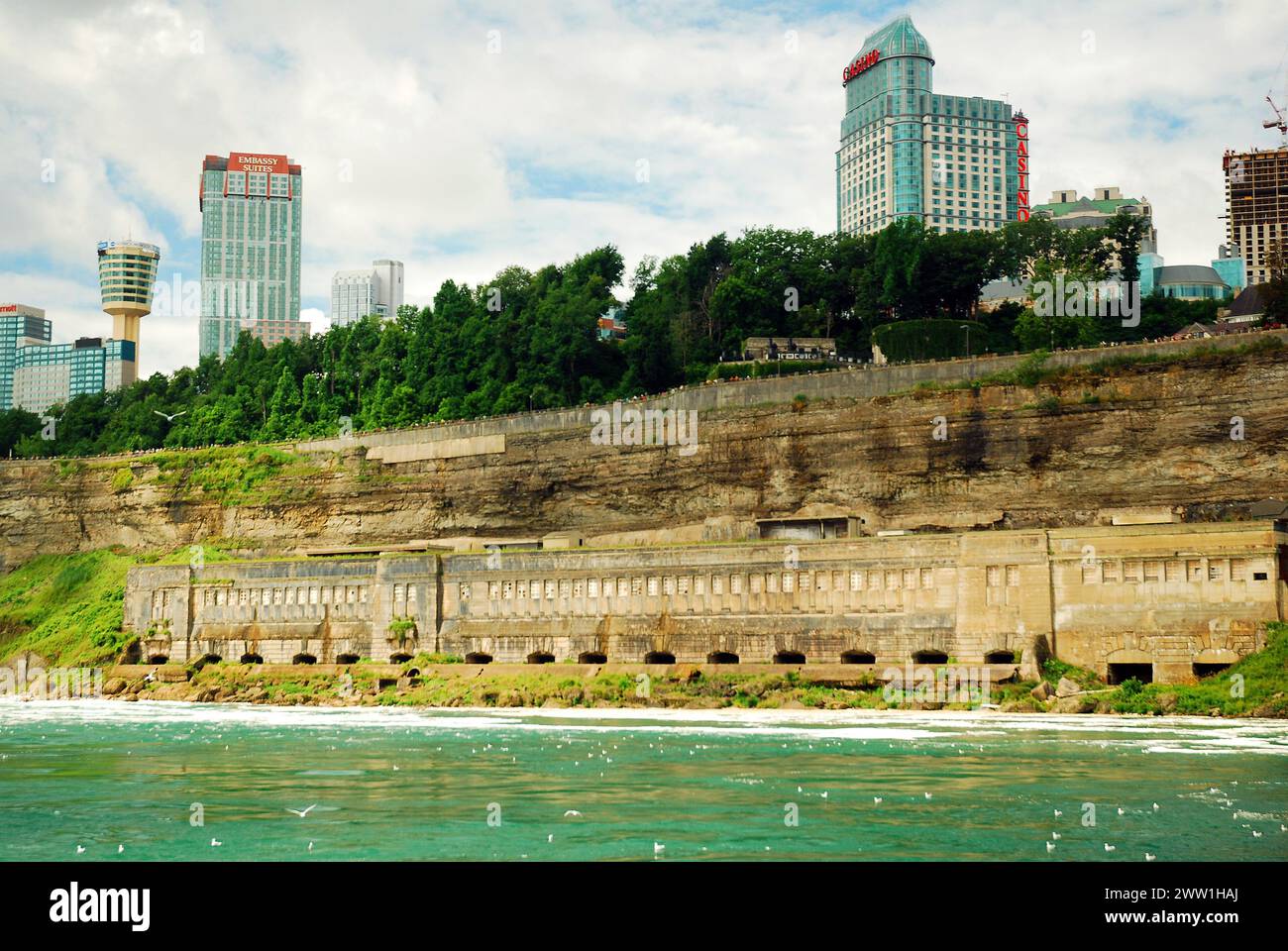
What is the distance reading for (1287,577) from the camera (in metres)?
48.5

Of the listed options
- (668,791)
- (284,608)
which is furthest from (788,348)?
(668,791)

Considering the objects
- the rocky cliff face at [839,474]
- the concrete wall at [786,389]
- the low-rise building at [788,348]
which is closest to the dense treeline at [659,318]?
the low-rise building at [788,348]

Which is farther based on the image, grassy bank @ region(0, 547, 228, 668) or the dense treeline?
the dense treeline

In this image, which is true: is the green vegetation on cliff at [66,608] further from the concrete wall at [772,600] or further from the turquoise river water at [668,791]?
the turquoise river water at [668,791]

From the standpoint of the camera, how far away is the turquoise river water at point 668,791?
2281cm

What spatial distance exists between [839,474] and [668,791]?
46.0 m

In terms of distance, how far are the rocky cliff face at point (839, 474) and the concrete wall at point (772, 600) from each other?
44.0ft

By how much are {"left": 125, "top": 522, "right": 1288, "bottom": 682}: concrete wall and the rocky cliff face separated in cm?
1341

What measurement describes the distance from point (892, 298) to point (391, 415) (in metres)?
38.5

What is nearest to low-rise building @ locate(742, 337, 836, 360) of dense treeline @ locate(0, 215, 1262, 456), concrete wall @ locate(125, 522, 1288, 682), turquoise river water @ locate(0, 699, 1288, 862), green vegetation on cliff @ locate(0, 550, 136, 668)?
dense treeline @ locate(0, 215, 1262, 456)

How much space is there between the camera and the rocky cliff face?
214 feet

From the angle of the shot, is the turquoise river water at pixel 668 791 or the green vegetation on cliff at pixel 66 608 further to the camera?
the green vegetation on cliff at pixel 66 608

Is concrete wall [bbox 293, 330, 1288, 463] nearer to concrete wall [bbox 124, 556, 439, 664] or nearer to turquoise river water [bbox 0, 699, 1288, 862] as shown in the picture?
concrete wall [bbox 124, 556, 439, 664]
